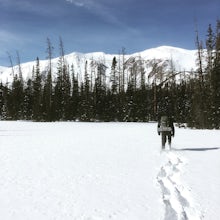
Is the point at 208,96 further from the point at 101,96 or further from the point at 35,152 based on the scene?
the point at 101,96

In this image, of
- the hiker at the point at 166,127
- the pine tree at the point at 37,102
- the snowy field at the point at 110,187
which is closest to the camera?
the snowy field at the point at 110,187

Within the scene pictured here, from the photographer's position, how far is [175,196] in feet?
21.6

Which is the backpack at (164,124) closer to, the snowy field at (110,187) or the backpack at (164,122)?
the backpack at (164,122)

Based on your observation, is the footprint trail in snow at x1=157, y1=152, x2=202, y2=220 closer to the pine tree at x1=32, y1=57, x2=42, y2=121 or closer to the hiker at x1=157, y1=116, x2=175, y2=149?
the hiker at x1=157, y1=116, x2=175, y2=149

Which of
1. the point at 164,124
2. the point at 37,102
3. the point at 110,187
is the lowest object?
the point at 110,187

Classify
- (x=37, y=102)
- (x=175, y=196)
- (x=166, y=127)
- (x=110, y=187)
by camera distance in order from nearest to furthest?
(x=175, y=196) → (x=110, y=187) → (x=166, y=127) → (x=37, y=102)

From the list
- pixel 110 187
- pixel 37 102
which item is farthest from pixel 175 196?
pixel 37 102

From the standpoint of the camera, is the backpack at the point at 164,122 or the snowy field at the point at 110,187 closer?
the snowy field at the point at 110,187

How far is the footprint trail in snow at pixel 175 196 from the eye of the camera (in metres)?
5.45

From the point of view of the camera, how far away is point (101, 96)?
215 ft

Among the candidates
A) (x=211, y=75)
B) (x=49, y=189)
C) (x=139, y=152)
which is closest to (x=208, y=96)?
(x=211, y=75)

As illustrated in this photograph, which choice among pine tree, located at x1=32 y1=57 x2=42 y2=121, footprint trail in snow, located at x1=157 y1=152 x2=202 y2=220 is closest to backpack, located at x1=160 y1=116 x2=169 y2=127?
footprint trail in snow, located at x1=157 y1=152 x2=202 y2=220

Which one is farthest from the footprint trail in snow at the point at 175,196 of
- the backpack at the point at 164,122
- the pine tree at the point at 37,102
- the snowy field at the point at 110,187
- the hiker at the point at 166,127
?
the pine tree at the point at 37,102

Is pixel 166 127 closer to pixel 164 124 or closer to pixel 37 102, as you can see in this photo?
pixel 164 124
